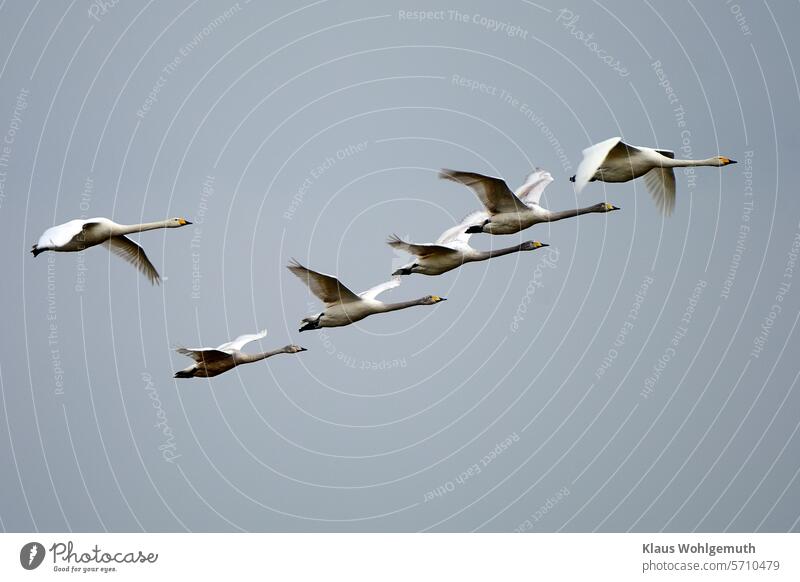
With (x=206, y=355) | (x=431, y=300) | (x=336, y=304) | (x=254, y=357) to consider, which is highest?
(x=336, y=304)

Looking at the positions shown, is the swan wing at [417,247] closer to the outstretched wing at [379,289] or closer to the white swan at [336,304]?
the white swan at [336,304]

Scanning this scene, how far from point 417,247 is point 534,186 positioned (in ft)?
21.5

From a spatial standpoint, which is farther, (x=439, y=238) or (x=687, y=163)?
(x=439, y=238)

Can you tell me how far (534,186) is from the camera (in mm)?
60125

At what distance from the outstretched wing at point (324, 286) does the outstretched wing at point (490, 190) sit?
422cm

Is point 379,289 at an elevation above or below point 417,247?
below

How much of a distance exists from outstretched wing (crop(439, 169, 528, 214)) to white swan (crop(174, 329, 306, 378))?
766cm

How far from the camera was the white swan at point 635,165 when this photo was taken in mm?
50344

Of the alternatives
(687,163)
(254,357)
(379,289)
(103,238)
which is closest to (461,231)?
(379,289)

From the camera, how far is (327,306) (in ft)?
181

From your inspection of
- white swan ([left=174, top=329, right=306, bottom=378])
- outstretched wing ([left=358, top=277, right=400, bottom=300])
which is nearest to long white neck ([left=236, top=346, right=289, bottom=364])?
white swan ([left=174, top=329, right=306, bottom=378])

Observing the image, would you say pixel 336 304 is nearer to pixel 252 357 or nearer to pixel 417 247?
pixel 417 247
